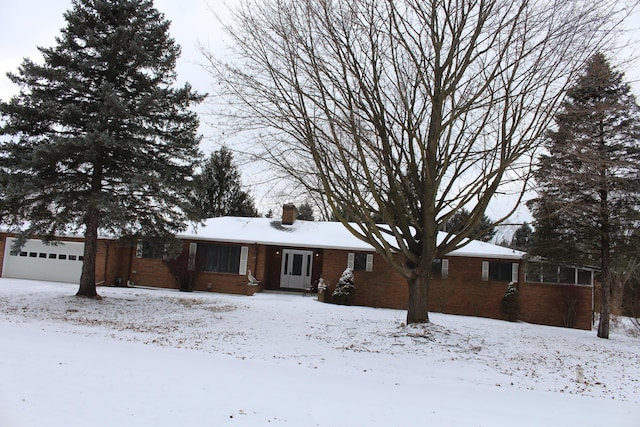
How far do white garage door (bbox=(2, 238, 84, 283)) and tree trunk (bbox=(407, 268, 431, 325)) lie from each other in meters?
18.2

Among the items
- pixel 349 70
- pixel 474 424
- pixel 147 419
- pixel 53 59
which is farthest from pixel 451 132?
pixel 53 59

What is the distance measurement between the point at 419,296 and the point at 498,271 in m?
10.0

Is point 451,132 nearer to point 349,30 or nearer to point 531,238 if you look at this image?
point 349,30

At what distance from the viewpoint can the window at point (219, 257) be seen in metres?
23.0

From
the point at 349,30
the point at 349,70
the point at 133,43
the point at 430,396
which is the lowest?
the point at 430,396

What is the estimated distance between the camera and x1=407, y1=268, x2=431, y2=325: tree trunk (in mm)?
12453

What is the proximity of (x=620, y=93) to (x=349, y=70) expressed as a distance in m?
10.7

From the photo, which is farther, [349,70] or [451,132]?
[451,132]

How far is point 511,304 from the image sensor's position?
65.4 feet

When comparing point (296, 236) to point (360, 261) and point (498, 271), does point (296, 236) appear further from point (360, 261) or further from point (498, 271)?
point (498, 271)

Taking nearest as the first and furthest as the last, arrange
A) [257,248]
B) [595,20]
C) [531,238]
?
[595,20] → [531,238] → [257,248]

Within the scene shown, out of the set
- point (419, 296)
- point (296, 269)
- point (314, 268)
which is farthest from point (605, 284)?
point (296, 269)

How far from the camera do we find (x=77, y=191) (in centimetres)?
1525

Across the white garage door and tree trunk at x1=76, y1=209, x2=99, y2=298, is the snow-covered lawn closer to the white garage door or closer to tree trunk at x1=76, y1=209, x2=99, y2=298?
tree trunk at x1=76, y1=209, x2=99, y2=298
